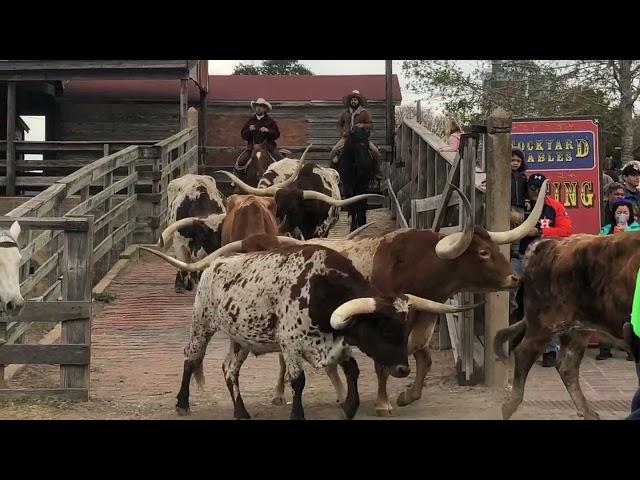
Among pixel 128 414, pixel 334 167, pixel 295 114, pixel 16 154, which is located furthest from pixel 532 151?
pixel 295 114

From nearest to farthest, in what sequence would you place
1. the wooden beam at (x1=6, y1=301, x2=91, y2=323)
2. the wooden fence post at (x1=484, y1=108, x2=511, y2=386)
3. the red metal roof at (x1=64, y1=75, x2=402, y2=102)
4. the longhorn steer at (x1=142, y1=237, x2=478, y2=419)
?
the longhorn steer at (x1=142, y1=237, x2=478, y2=419)
the wooden beam at (x1=6, y1=301, x2=91, y2=323)
the wooden fence post at (x1=484, y1=108, x2=511, y2=386)
the red metal roof at (x1=64, y1=75, x2=402, y2=102)

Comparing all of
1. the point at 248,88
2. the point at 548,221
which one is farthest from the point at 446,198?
the point at 248,88

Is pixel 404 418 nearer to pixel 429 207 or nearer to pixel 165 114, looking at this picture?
pixel 429 207

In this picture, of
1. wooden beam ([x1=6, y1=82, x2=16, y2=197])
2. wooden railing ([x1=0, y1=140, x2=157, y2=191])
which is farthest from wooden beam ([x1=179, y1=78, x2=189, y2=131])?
wooden beam ([x1=6, y1=82, x2=16, y2=197])

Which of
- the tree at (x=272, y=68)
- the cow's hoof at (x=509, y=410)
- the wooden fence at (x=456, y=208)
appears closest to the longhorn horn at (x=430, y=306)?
the cow's hoof at (x=509, y=410)

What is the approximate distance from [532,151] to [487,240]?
217cm

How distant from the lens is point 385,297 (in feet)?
22.6

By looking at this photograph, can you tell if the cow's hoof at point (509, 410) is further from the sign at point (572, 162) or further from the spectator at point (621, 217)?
the sign at point (572, 162)

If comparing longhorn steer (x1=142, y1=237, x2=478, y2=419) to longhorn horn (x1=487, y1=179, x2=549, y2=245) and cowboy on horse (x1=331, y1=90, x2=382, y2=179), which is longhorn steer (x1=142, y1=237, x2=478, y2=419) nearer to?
longhorn horn (x1=487, y1=179, x2=549, y2=245)

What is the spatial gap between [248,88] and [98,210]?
13.2 metres

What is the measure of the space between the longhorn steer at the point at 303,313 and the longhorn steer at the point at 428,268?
0.53 metres

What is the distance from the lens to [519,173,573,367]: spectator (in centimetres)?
867

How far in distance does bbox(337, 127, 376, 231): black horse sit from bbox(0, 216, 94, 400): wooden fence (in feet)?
25.9

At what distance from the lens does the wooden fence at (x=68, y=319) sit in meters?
8.00
